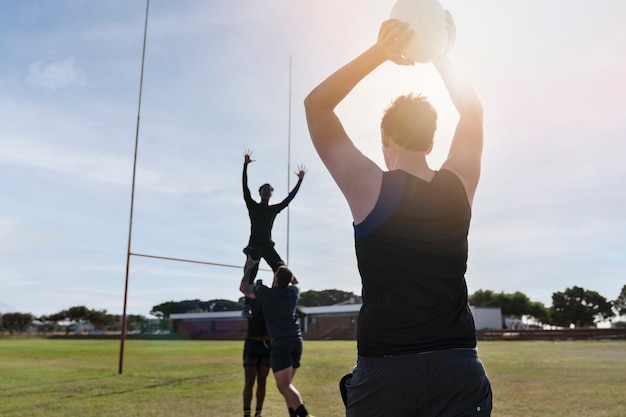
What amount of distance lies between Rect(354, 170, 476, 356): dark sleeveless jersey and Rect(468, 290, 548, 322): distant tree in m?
111

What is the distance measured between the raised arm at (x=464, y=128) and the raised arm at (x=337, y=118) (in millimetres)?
456

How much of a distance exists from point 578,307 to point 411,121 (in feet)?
336

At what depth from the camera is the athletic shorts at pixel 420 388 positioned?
6.55 ft

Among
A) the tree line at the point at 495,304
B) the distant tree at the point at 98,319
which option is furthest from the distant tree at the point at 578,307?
the distant tree at the point at 98,319

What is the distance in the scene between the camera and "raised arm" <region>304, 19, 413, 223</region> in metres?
2.07

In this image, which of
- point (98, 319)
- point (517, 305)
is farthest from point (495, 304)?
point (98, 319)

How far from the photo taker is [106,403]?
420 inches

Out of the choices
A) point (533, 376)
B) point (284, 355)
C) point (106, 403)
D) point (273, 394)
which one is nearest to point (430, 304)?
A: point (284, 355)

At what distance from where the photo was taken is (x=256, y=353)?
8.92m

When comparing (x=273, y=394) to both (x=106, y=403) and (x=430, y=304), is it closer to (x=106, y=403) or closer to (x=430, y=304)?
(x=106, y=403)

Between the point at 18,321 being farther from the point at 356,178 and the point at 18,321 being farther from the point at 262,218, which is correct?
the point at 356,178

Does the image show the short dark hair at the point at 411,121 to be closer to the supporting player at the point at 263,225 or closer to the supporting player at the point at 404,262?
the supporting player at the point at 404,262

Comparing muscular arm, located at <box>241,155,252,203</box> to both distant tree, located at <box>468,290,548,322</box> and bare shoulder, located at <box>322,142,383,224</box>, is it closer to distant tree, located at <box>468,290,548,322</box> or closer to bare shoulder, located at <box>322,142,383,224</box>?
bare shoulder, located at <box>322,142,383,224</box>

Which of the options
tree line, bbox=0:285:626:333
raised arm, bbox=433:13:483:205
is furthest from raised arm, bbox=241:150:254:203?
tree line, bbox=0:285:626:333
